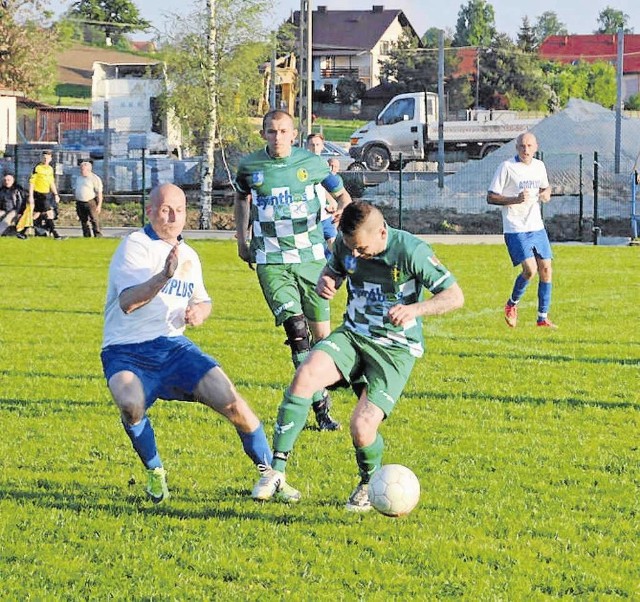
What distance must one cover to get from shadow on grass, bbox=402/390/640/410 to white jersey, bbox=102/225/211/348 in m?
3.20

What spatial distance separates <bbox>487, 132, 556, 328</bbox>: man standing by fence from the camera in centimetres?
1291

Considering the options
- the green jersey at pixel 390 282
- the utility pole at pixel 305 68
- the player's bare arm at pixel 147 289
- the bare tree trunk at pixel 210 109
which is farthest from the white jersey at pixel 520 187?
the bare tree trunk at pixel 210 109

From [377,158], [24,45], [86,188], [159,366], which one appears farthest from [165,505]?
[24,45]

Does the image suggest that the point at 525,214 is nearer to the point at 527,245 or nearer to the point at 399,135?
the point at 527,245

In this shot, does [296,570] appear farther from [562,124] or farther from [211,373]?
[562,124]

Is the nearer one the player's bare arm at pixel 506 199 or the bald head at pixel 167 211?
the bald head at pixel 167 211

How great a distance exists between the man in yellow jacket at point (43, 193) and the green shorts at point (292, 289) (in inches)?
782

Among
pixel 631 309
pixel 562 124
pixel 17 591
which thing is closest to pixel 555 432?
pixel 17 591

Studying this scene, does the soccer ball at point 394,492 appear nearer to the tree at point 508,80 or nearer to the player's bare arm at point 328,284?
the player's bare arm at point 328,284

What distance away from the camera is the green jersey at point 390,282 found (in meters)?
5.95

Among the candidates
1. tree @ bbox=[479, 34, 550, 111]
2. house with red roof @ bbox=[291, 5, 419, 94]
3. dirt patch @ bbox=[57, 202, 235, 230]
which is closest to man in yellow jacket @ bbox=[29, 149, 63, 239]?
dirt patch @ bbox=[57, 202, 235, 230]

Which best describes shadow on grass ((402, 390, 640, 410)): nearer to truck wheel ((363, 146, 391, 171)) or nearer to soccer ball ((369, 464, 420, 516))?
soccer ball ((369, 464, 420, 516))

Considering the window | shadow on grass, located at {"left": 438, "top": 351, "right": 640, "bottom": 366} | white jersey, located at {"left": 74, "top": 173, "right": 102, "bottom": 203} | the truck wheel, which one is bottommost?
shadow on grass, located at {"left": 438, "top": 351, "right": 640, "bottom": 366}

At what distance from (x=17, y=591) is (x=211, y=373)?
160 centimetres
